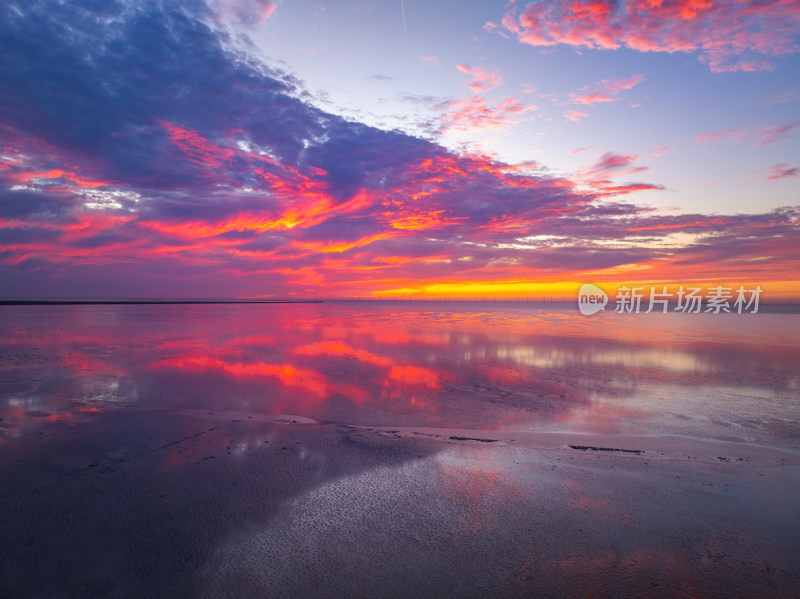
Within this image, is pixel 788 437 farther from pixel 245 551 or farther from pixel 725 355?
pixel 725 355

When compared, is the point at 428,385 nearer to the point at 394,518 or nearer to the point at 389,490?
the point at 389,490

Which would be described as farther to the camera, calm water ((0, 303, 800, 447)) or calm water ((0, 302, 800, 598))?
calm water ((0, 303, 800, 447))

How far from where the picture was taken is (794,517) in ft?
15.6

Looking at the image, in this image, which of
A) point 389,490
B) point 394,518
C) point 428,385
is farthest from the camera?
point 428,385

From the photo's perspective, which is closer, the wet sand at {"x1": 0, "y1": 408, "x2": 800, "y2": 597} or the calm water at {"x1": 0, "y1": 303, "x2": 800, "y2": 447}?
the wet sand at {"x1": 0, "y1": 408, "x2": 800, "y2": 597}

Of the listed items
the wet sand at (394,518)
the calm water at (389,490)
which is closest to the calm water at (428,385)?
the calm water at (389,490)

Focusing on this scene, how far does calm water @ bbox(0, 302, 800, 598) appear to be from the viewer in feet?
12.1

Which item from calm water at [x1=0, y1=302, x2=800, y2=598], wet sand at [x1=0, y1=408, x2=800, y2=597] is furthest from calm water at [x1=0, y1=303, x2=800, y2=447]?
wet sand at [x1=0, y1=408, x2=800, y2=597]

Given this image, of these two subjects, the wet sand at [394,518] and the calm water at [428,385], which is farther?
the calm water at [428,385]

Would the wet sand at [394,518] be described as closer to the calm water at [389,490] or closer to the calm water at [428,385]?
the calm water at [389,490]

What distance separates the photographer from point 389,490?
17.3 ft

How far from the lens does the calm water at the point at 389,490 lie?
3.69 meters

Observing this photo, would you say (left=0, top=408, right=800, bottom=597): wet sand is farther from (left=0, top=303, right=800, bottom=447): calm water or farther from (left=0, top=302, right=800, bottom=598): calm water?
(left=0, top=303, right=800, bottom=447): calm water

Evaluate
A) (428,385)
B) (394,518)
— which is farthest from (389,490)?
(428,385)
